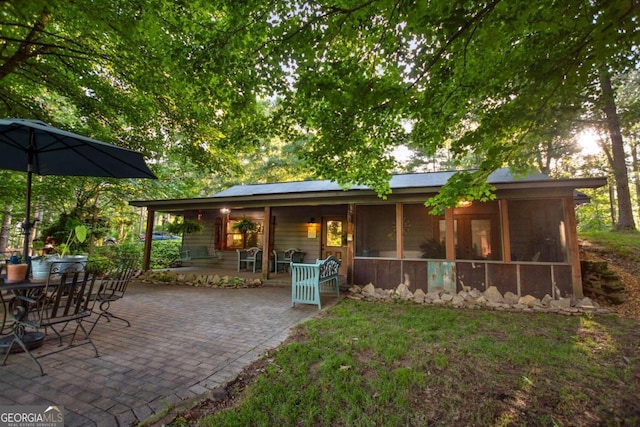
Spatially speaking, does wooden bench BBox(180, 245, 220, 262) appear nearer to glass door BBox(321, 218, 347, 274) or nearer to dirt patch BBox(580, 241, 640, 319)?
glass door BBox(321, 218, 347, 274)

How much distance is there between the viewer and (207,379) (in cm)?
261

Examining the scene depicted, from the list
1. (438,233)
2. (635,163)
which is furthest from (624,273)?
(635,163)

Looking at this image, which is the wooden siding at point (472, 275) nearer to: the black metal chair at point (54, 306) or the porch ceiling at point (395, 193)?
the porch ceiling at point (395, 193)

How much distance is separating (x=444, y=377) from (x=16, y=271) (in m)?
4.50

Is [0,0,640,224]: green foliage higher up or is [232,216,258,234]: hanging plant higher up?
[0,0,640,224]: green foliage

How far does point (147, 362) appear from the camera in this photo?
2928 mm

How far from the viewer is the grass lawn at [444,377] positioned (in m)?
2.12

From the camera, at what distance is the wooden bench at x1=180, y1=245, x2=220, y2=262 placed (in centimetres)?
997

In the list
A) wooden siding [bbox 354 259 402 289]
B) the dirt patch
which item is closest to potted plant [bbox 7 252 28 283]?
wooden siding [bbox 354 259 402 289]

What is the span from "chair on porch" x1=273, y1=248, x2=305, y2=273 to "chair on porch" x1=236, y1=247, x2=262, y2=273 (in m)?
0.59

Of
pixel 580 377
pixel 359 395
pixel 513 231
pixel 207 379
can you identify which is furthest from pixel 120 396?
pixel 513 231

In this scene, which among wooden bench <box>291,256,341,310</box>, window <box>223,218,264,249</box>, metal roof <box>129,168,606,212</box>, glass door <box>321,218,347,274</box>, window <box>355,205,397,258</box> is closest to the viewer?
metal roof <box>129,168,606,212</box>

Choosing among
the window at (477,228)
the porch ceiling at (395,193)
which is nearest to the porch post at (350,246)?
the porch ceiling at (395,193)

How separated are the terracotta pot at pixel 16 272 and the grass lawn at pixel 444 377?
7.95ft
